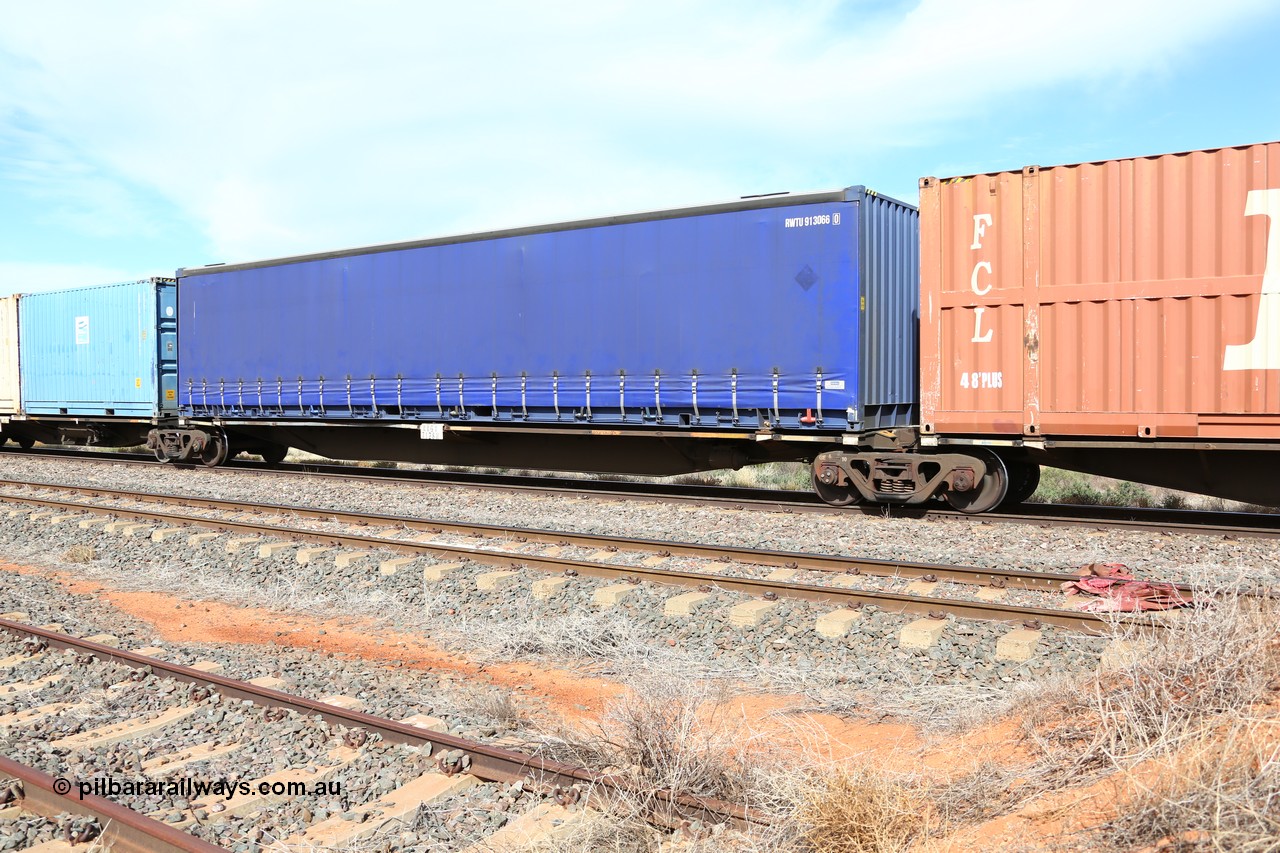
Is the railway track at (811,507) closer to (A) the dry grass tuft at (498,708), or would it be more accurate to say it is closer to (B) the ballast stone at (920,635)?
(B) the ballast stone at (920,635)

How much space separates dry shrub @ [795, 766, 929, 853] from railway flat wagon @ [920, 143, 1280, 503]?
8028 mm

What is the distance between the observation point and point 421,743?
462 cm

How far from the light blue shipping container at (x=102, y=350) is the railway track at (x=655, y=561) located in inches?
303

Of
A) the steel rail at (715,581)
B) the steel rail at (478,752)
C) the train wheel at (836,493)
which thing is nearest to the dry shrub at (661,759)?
the steel rail at (478,752)

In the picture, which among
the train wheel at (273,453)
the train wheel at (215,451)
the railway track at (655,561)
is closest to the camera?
the railway track at (655,561)

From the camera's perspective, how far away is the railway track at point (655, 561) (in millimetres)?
7148

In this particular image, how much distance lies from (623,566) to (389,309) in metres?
9.59

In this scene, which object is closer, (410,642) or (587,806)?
(587,806)

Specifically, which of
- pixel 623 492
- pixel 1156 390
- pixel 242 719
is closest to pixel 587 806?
pixel 242 719

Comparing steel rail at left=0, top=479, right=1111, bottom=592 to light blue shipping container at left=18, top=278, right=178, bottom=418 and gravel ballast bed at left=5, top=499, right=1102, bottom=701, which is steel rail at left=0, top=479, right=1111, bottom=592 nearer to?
gravel ballast bed at left=5, top=499, right=1102, bottom=701

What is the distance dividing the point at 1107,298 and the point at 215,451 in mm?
17115

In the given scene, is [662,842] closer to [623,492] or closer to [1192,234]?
[1192,234]

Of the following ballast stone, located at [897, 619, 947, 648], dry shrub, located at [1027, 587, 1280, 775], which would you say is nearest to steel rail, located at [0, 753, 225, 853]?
dry shrub, located at [1027, 587, 1280, 775]

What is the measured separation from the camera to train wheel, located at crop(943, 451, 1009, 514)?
1132cm
